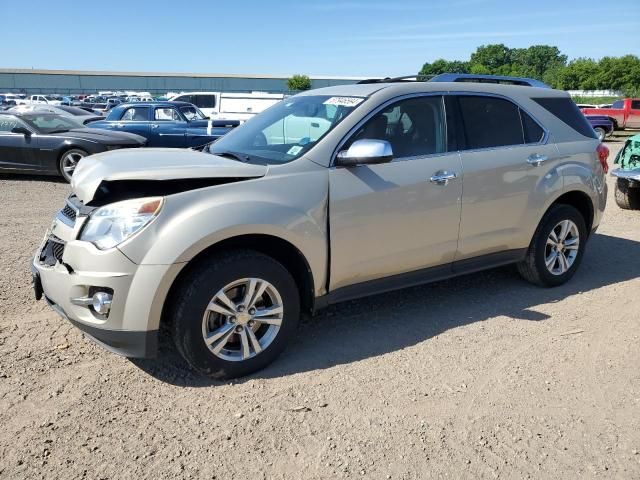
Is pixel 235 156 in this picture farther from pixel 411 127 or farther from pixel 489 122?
pixel 489 122

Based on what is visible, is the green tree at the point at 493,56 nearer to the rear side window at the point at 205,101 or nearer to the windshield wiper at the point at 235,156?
the rear side window at the point at 205,101

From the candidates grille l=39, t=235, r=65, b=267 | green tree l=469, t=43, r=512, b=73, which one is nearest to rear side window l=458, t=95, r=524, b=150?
grille l=39, t=235, r=65, b=267

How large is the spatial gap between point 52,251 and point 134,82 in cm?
9310

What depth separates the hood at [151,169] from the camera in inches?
127

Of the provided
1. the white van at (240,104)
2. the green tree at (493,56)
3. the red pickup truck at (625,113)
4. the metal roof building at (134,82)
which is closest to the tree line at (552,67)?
the green tree at (493,56)

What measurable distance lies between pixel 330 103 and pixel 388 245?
45.6 inches

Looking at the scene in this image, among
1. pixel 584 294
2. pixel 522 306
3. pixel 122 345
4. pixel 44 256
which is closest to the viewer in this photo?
pixel 122 345

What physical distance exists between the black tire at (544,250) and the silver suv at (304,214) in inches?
0.6

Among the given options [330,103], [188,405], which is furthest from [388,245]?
[188,405]

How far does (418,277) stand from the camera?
13.9 ft

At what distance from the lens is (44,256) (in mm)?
3539

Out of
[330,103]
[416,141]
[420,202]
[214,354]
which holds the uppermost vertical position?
[330,103]

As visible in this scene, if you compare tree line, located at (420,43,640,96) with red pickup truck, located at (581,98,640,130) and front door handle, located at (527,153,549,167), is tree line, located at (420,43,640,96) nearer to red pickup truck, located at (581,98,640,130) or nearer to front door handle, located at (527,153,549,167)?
red pickup truck, located at (581,98,640,130)

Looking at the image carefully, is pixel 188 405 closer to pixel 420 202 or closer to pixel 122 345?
pixel 122 345
